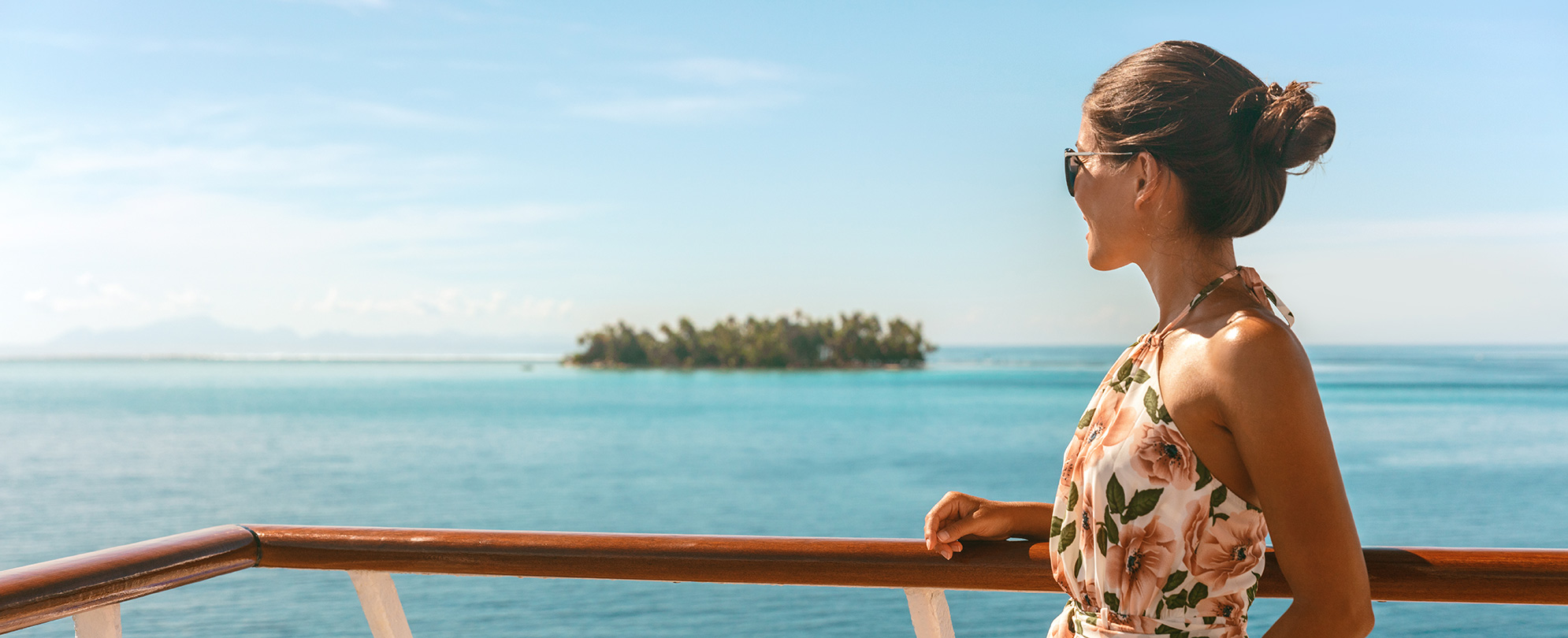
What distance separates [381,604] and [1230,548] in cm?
118

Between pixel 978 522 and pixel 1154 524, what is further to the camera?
pixel 978 522

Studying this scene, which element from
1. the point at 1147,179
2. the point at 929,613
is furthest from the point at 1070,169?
the point at 929,613

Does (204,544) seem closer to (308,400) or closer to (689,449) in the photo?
(689,449)

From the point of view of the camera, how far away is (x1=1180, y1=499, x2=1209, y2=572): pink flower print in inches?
40.6

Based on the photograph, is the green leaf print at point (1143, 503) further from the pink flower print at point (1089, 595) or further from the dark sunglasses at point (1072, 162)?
the dark sunglasses at point (1072, 162)

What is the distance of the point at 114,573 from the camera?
1.31 m

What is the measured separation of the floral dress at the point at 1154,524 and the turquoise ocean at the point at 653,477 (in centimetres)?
1129

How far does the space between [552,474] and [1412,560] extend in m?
43.2

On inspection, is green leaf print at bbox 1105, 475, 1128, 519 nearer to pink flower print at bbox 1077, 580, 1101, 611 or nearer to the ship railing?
pink flower print at bbox 1077, 580, 1101, 611

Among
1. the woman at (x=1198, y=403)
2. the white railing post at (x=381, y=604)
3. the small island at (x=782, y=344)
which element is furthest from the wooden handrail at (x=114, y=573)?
the small island at (x=782, y=344)

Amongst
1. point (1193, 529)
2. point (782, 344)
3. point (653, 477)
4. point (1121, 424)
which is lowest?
point (653, 477)

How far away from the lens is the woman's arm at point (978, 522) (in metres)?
1.30

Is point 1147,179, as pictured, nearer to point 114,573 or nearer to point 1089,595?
point 1089,595

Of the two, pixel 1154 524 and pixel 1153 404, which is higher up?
pixel 1153 404
